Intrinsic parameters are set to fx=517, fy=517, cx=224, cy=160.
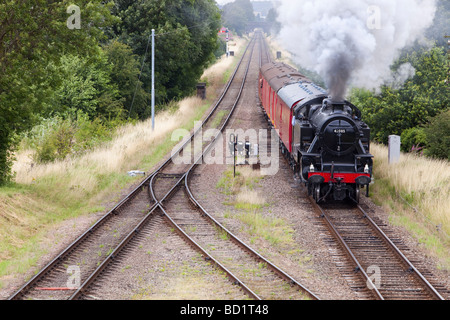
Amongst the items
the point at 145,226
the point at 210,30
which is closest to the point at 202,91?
the point at 210,30

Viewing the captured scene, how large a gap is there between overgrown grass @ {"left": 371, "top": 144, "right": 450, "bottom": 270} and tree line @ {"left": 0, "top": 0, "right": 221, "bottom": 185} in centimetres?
968

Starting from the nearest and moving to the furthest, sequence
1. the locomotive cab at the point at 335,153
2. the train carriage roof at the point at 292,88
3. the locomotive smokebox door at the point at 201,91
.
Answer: the locomotive cab at the point at 335,153 < the train carriage roof at the point at 292,88 < the locomotive smokebox door at the point at 201,91

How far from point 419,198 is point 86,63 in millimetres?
10317

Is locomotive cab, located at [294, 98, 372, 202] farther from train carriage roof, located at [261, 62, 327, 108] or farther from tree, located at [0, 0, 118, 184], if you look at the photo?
tree, located at [0, 0, 118, 184]

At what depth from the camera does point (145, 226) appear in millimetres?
13211

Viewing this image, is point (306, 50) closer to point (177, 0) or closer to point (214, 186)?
point (214, 186)

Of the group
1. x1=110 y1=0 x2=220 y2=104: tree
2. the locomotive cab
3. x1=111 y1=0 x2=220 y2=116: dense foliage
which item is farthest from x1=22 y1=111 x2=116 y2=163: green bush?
x1=111 y1=0 x2=220 y2=116: dense foliage

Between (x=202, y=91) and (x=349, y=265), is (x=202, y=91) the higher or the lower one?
the higher one

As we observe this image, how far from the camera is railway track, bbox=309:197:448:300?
9.20 metres

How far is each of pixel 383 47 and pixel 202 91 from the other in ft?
69.2

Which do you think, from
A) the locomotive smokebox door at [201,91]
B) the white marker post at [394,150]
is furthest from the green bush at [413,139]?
the locomotive smokebox door at [201,91]

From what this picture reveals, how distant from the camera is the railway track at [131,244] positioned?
30.2 feet

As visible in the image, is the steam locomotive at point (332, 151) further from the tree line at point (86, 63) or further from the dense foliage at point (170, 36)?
the dense foliage at point (170, 36)

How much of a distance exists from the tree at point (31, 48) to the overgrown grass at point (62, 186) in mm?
1592
